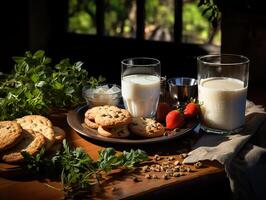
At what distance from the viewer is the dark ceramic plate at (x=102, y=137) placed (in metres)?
1.26

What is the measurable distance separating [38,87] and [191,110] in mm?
462

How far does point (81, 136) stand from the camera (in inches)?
53.3

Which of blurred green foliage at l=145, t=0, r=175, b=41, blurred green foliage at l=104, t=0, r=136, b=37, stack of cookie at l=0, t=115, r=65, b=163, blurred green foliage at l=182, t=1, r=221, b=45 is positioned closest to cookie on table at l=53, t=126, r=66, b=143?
stack of cookie at l=0, t=115, r=65, b=163

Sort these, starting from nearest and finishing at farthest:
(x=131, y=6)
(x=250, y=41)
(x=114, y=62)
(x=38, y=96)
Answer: (x=38, y=96), (x=250, y=41), (x=114, y=62), (x=131, y=6)

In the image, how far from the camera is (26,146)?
120 cm

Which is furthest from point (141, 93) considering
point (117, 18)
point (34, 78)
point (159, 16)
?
point (159, 16)

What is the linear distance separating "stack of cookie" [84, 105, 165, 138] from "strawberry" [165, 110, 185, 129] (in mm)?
33

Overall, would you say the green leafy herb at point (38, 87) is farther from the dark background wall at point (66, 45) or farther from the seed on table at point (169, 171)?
the dark background wall at point (66, 45)

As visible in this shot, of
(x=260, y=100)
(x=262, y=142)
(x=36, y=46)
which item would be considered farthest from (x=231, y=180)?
(x=36, y=46)

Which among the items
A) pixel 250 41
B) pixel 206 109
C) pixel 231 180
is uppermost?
pixel 250 41

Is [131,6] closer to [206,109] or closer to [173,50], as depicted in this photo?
[173,50]

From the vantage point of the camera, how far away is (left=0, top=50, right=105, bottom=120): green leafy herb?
1.46 m

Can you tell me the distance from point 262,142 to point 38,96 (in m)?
0.66

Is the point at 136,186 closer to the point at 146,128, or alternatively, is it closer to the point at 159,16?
the point at 146,128
